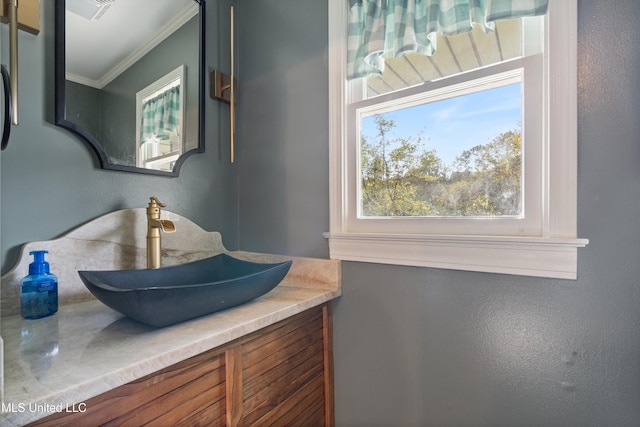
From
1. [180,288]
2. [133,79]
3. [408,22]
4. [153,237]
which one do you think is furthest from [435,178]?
[133,79]

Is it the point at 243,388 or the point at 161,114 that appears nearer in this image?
the point at 243,388

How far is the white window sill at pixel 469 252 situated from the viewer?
75cm

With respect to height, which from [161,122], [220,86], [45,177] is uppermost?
[220,86]

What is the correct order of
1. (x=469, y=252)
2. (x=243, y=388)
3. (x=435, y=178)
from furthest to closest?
(x=435, y=178) < (x=469, y=252) < (x=243, y=388)

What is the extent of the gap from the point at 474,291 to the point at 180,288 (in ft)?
2.66

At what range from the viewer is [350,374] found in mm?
1097

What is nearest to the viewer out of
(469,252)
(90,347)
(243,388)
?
(90,347)

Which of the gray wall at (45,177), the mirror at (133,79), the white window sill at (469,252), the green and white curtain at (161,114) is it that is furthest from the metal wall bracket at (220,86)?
the white window sill at (469,252)

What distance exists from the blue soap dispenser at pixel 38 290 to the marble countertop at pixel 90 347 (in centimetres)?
3

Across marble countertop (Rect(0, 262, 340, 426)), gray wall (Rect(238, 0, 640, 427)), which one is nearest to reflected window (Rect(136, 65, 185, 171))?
gray wall (Rect(238, 0, 640, 427))

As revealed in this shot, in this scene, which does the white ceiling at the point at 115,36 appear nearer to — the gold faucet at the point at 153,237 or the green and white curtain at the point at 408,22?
the gold faucet at the point at 153,237

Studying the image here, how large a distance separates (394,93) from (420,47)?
16cm

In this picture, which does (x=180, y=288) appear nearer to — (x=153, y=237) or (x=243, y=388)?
(x=243, y=388)

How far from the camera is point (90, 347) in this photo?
59 cm
